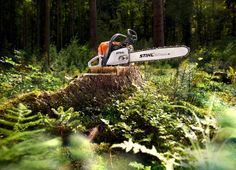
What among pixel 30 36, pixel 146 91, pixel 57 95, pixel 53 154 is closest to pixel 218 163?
pixel 53 154

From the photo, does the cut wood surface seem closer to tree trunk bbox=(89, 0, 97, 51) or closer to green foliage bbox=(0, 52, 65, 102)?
green foliage bbox=(0, 52, 65, 102)

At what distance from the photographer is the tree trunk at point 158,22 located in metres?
15.1

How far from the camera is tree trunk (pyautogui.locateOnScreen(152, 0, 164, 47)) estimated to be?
49.6ft

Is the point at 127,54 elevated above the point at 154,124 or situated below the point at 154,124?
above

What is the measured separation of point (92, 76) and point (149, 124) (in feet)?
5.56

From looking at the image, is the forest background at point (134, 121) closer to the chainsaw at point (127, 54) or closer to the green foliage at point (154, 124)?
the green foliage at point (154, 124)

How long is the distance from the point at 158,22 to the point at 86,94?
10.5m

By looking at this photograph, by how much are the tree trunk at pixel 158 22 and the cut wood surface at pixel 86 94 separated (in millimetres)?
9823

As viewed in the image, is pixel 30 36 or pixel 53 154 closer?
pixel 53 154

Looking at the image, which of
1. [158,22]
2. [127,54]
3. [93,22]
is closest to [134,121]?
[127,54]

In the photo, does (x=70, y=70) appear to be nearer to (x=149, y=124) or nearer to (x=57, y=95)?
(x=57, y=95)

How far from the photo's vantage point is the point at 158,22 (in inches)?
610

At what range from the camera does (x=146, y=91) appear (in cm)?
543

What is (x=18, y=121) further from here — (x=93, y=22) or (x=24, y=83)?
(x=93, y=22)
